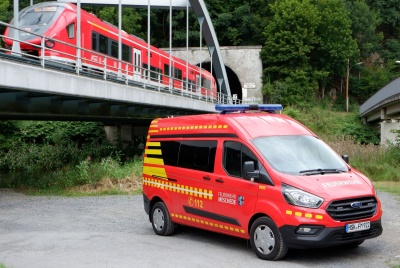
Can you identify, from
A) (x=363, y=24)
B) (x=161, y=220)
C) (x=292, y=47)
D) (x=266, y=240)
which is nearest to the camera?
(x=266, y=240)

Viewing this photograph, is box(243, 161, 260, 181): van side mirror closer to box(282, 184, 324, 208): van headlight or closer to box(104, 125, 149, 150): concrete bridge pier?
box(282, 184, 324, 208): van headlight

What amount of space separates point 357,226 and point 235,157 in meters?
2.25

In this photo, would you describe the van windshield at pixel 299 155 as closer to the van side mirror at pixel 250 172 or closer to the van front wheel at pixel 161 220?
the van side mirror at pixel 250 172

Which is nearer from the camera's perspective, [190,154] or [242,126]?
[242,126]

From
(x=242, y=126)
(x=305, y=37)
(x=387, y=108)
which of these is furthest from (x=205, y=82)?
(x=242, y=126)

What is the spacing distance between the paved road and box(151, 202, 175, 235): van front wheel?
0.19m

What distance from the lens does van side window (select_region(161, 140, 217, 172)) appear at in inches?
404

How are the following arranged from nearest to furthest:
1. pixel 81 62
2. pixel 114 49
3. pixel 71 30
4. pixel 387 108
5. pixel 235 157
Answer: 1. pixel 235 157
2. pixel 81 62
3. pixel 71 30
4. pixel 114 49
5. pixel 387 108

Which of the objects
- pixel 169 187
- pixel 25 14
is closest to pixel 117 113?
pixel 25 14

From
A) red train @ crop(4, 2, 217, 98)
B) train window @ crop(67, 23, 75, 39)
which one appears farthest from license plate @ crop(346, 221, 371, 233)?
train window @ crop(67, 23, 75, 39)

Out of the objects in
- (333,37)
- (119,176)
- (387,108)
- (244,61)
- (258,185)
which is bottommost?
(119,176)

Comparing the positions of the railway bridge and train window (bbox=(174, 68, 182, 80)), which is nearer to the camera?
the railway bridge

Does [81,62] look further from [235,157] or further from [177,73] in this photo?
[177,73]

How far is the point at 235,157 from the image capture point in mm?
9750
